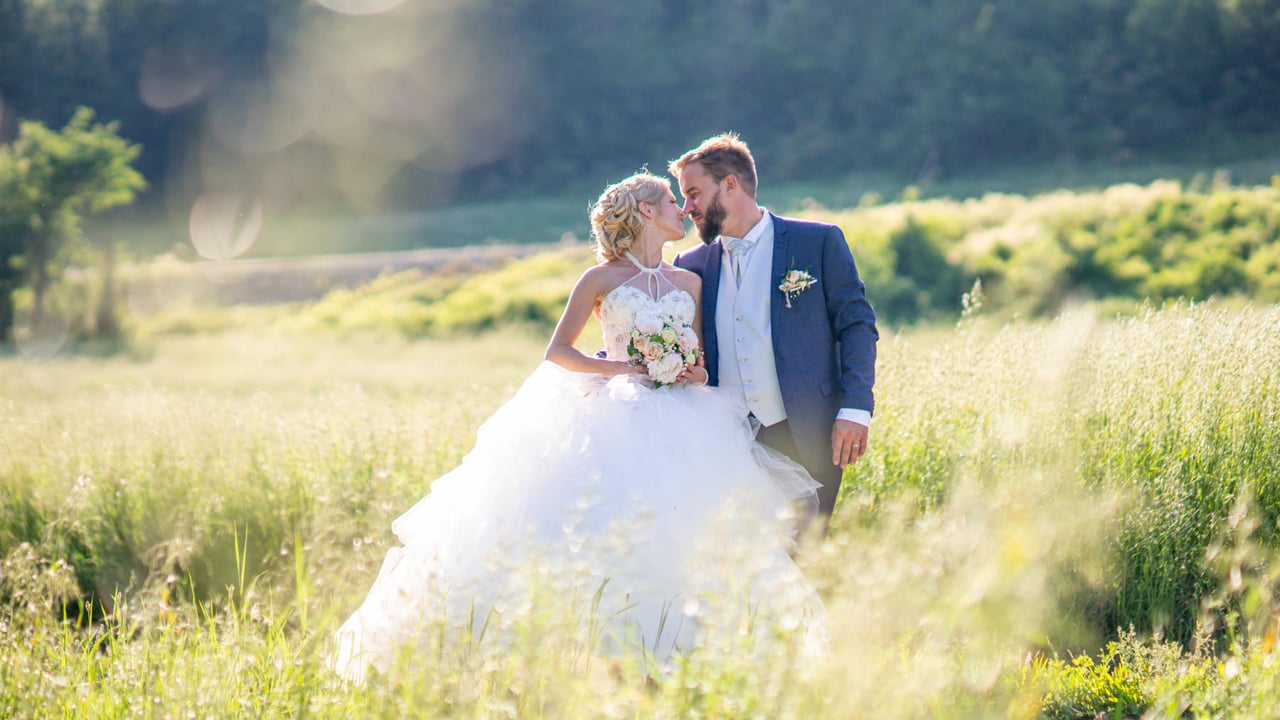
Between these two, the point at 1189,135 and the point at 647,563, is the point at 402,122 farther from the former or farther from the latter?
the point at 647,563

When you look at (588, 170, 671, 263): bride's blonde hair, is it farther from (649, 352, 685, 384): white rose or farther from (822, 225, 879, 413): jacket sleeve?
(822, 225, 879, 413): jacket sleeve

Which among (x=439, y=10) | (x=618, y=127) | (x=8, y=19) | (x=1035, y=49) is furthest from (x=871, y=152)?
(x=8, y=19)

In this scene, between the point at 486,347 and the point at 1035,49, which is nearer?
the point at 486,347

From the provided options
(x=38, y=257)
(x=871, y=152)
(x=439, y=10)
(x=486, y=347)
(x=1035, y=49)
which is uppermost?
(x=439, y=10)

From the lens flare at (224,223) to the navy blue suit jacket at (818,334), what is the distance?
53.6 m

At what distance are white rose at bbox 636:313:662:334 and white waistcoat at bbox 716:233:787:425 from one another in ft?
1.33

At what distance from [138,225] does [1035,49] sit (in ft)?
168

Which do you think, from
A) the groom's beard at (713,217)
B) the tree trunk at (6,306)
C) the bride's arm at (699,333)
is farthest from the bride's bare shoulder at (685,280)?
the tree trunk at (6,306)

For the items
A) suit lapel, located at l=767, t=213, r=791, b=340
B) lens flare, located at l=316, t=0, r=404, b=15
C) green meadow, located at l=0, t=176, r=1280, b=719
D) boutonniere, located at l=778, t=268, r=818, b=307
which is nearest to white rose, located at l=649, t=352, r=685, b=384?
suit lapel, located at l=767, t=213, r=791, b=340

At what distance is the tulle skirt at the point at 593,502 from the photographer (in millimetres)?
3518

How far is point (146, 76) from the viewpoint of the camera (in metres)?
58.9

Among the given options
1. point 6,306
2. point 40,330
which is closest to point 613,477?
point 40,330

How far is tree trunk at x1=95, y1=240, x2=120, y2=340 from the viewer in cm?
2736

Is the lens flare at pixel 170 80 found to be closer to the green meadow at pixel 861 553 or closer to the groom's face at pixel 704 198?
the green meadow at pixel 861 553
